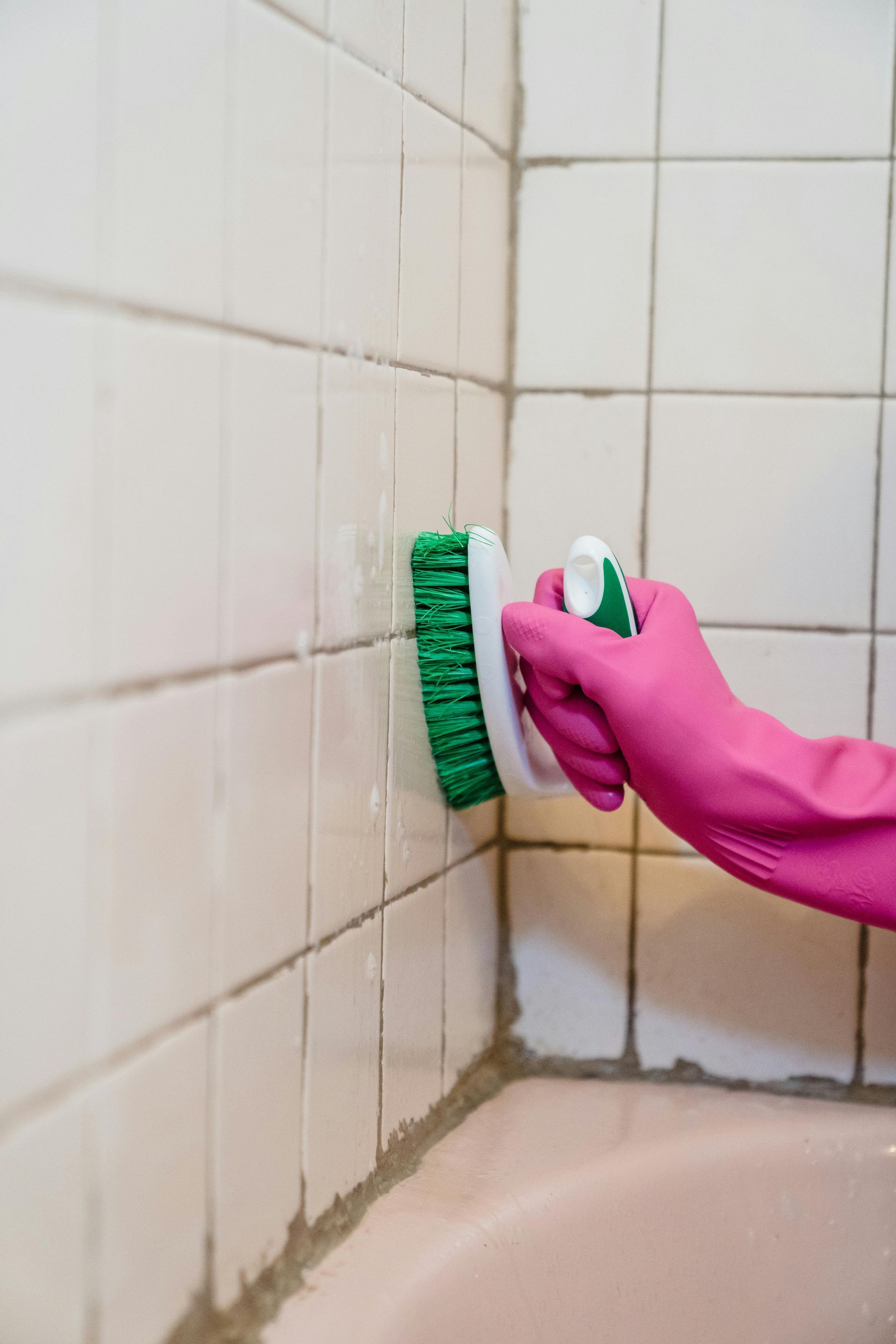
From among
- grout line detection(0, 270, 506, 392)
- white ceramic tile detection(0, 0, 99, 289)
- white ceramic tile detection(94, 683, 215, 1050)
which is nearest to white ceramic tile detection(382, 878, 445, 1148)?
white ceramic tile detection(94, 683, 215, 1050)

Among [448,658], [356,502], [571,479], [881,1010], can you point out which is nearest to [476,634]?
[448,658]

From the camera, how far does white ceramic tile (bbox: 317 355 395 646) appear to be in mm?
630

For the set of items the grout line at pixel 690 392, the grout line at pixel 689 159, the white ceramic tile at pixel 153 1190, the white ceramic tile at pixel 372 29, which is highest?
the grout line at pixel 689 159

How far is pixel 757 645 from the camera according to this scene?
943mm

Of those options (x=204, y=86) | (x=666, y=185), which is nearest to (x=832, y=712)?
(x=666, y=185)

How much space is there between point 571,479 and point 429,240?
253 millimetres

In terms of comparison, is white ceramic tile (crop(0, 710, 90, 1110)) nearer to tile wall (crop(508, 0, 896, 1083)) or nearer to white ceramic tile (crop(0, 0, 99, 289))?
white ceramic tile (crop(0, 0, 99, 289))

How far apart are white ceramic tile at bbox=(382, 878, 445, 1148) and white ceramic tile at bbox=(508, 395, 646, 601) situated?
0.94 ft

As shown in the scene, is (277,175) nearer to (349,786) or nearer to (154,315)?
(154,315)

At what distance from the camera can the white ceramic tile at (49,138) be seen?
15.9 inches

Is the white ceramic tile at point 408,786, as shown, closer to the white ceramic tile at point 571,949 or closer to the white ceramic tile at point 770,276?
the white ceramic tile at point 571,949

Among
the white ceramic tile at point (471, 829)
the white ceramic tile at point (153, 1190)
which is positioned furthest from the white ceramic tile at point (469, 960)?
the white ceramic tile at point (153, 1190)

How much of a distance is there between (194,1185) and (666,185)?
2.55 ft

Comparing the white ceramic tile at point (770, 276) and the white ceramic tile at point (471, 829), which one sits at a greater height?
the white ceramic tile at point (770, 276)
